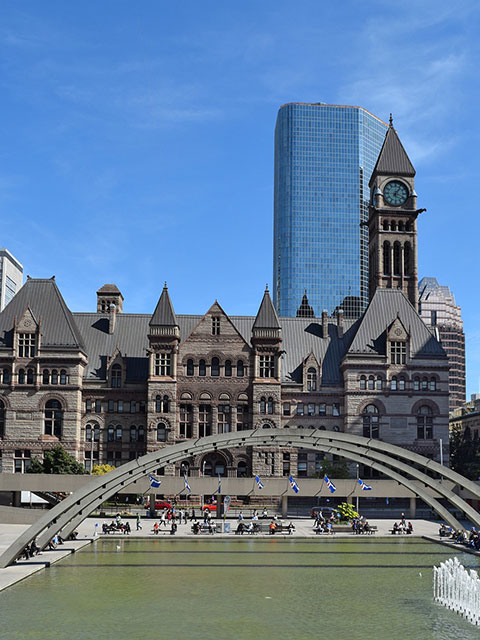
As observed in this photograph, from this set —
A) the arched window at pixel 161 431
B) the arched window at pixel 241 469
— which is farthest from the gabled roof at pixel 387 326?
the arched window at pixel 161 431

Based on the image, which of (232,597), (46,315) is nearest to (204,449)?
(232,597)

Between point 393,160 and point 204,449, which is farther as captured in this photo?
point 393,160

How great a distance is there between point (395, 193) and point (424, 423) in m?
34.0

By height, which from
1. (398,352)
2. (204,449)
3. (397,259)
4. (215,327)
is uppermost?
(397,259)

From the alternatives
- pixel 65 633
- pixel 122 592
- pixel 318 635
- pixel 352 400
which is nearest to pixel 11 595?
pixel 122 592

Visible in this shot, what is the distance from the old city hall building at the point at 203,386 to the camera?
8706 cm

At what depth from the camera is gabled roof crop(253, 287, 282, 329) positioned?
3536 inches

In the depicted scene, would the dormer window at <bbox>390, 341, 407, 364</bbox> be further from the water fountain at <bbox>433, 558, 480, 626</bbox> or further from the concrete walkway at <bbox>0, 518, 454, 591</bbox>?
the water fountain at <bbox>433, 558, 480, 626</bbox>

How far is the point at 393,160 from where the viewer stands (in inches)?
4301

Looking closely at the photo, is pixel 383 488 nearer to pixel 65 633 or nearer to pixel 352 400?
pixel 352 400

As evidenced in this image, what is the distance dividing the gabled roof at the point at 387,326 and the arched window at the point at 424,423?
245 inches

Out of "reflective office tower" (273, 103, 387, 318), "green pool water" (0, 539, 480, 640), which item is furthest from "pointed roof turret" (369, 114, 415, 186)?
"reflective office tower" (273, 103, 387, 318)

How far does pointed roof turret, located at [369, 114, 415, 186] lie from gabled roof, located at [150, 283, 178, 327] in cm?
3675

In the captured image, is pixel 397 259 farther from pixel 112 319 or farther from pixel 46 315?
pixel 46 315
